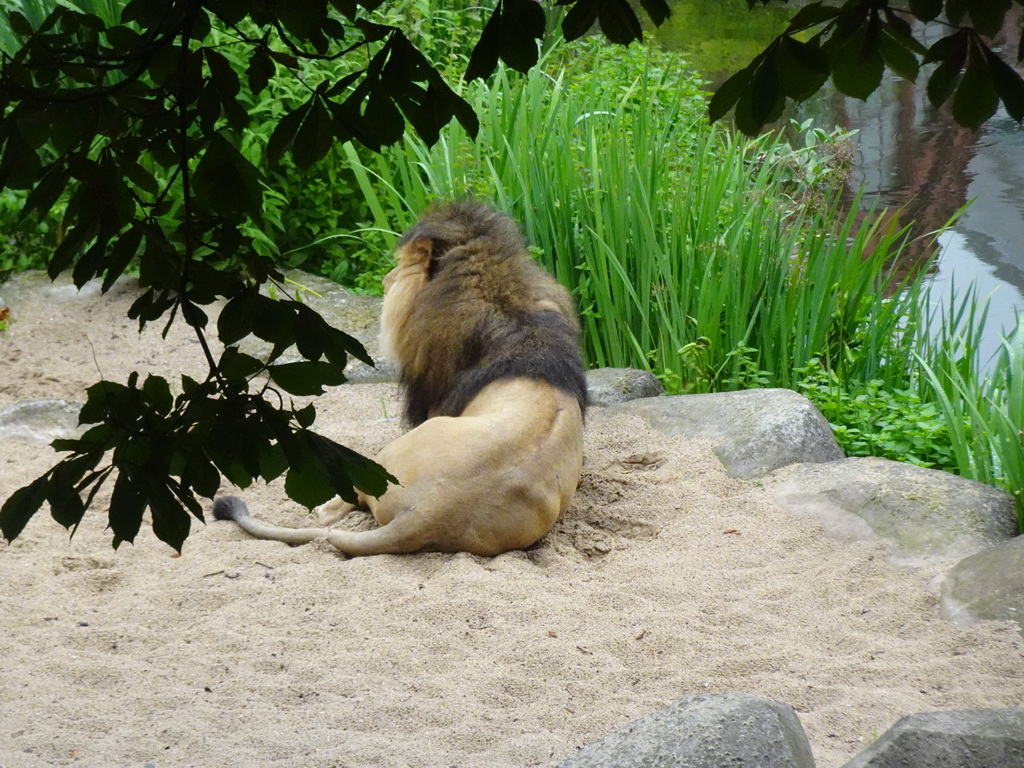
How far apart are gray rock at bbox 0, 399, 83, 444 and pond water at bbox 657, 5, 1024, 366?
476 centimetres

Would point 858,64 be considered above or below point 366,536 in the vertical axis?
above

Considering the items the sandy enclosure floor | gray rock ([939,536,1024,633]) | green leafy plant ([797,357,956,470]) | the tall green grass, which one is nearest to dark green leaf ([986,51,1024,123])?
the sandy enclosure floor

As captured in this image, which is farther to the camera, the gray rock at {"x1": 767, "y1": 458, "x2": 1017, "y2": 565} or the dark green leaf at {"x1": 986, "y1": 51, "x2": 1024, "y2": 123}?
the gray rock at {"x1": 767, "y1": 458, "x2": 1017, "y2": 565}

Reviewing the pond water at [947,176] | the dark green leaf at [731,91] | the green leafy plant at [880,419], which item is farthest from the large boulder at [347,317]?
the dark green leaf at [731,91]

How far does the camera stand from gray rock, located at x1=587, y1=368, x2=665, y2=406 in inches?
197

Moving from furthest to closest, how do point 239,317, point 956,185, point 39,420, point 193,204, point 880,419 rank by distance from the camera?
point 956,185 → point 39,420 → point 880,419 → point 193,204 → point 239,317

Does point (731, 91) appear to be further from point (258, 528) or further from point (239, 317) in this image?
point (258, 528)

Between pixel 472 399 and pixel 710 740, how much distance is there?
7.08 feet

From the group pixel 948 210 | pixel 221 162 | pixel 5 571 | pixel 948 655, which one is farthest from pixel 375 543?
pixel 948 210

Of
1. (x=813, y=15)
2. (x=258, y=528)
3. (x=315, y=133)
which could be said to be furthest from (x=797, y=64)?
(x=258, y=528)

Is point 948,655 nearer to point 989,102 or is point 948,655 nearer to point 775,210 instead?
point 989,102

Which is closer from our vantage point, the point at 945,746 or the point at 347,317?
the point at 945,746

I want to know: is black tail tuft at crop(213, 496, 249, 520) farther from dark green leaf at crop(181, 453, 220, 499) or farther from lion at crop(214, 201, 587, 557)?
dark green leaf at crop(181, 453, 220, 499)

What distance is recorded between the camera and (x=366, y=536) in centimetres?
356
